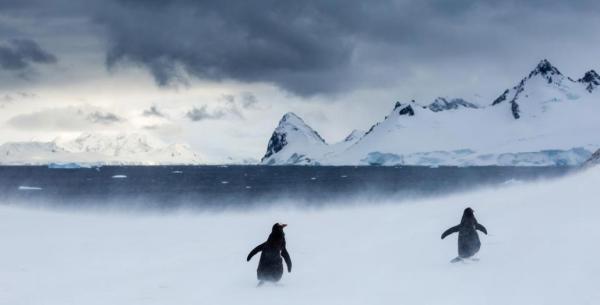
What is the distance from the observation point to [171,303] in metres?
13.5

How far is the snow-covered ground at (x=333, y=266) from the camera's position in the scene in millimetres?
13727

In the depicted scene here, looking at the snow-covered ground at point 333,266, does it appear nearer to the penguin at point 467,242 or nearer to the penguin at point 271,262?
the penguin at point 271,262

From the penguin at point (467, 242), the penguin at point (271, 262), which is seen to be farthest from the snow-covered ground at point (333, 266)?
the penguin at point (467, 242)

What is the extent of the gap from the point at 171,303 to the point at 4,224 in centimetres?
2170

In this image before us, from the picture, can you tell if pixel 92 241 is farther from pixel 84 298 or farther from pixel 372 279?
pixel 372 279

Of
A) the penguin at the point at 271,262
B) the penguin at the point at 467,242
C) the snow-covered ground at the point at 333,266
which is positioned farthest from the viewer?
the penguin at the point at 467,242

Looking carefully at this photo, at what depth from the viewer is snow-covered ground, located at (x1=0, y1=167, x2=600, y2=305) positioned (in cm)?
1373

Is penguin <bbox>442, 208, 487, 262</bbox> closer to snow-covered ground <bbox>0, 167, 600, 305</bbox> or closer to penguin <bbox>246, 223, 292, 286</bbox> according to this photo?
snow-covered ground <bbox>0, 167, 600, 305</bbox>

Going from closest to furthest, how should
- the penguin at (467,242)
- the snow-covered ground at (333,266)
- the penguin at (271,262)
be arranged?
the snow-covered ground at (333,266) < the penguin at (271,262) < the penguin at (467,242)

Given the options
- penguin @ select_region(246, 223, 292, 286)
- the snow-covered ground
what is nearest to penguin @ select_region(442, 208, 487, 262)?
the snow-covered ground

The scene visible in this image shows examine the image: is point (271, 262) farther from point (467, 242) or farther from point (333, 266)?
point (467, 242)

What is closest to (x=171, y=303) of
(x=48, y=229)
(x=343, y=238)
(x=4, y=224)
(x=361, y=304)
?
(x=361, y=304)

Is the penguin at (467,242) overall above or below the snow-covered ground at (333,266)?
above

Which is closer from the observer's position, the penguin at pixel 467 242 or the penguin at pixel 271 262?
Answer: the penguin at pixel 271 262
